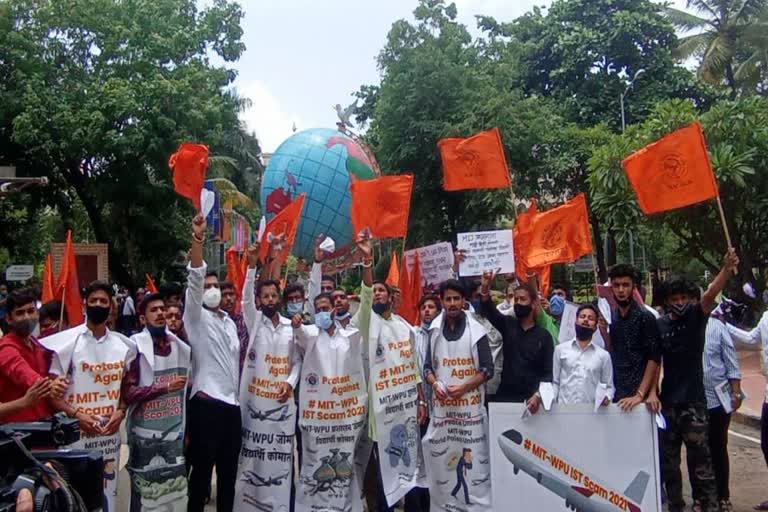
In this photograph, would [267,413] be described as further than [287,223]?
No

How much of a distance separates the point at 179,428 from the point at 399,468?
162cm

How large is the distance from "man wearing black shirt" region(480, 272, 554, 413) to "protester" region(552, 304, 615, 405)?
0.08 m

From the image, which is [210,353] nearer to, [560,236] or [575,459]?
[575,459]

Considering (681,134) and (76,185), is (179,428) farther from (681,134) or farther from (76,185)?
(76,185)

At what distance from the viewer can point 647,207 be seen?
20.4ft

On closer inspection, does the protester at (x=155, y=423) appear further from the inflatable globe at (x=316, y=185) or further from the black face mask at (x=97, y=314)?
the inflatable globe at (x=316, y=185)

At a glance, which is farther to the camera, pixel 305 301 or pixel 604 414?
pixel 305 301

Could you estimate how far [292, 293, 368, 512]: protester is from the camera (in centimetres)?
533

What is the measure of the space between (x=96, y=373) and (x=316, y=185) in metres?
12.1

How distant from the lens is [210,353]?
5.10 m

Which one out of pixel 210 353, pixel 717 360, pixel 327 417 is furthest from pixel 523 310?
pixel 210 353

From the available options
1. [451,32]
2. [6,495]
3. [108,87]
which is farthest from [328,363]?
[451,32]

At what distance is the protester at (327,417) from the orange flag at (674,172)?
→ 2.72m

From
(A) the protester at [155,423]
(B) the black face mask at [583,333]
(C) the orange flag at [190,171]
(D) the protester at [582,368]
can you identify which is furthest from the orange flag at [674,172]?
(A) the protester at [155,423]
